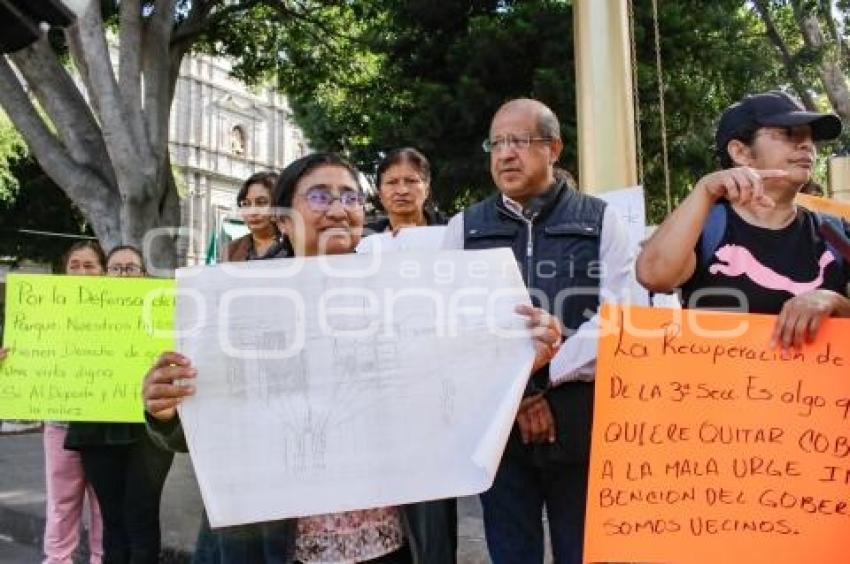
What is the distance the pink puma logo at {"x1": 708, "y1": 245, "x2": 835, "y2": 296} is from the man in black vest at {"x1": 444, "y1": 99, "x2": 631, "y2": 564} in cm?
41

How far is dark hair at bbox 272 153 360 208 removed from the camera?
2.06 metres

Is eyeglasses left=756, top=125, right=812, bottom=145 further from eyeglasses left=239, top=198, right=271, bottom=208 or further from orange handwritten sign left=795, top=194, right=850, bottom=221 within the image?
eyeglasses left=239, top=198, right=271, bottom=208

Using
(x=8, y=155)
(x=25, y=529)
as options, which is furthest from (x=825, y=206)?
(x=8, y=155)

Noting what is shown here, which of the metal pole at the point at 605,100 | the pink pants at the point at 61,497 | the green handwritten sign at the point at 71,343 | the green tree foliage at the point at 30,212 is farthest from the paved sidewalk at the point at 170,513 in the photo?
the green tree foliage at the point at 30,212

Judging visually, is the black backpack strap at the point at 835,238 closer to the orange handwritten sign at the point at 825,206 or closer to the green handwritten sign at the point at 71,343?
the orange handwritten sign at the point at 825,206

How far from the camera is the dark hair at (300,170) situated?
2062mm

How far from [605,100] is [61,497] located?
11.7 ft

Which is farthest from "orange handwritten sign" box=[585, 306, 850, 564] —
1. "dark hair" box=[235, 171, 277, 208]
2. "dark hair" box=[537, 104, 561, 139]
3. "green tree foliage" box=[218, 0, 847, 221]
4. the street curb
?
"green tree foliage" box=[218, 0, 847, 221]

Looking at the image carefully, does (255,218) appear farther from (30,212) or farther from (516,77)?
(30,212)

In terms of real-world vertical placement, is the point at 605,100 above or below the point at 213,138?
below

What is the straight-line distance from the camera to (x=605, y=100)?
4.79 m

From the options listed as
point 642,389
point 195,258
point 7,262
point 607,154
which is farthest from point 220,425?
point 195,258

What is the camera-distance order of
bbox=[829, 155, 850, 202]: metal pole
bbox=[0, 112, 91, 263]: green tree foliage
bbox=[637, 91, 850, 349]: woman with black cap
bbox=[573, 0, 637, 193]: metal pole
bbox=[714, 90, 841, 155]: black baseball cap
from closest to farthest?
bbox=[637, 91, 850, 349]: woman with black cap, bbox=[714, 90, 841, 155]: black baseball cap, bbox=[829, 155, 850, 202]: metal pole, bbox=[573, 0, 637, 193]: metal pole, bbox=[0, 112, 91, 263]: green tree foliage

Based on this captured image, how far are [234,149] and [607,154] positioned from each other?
43.5 m
